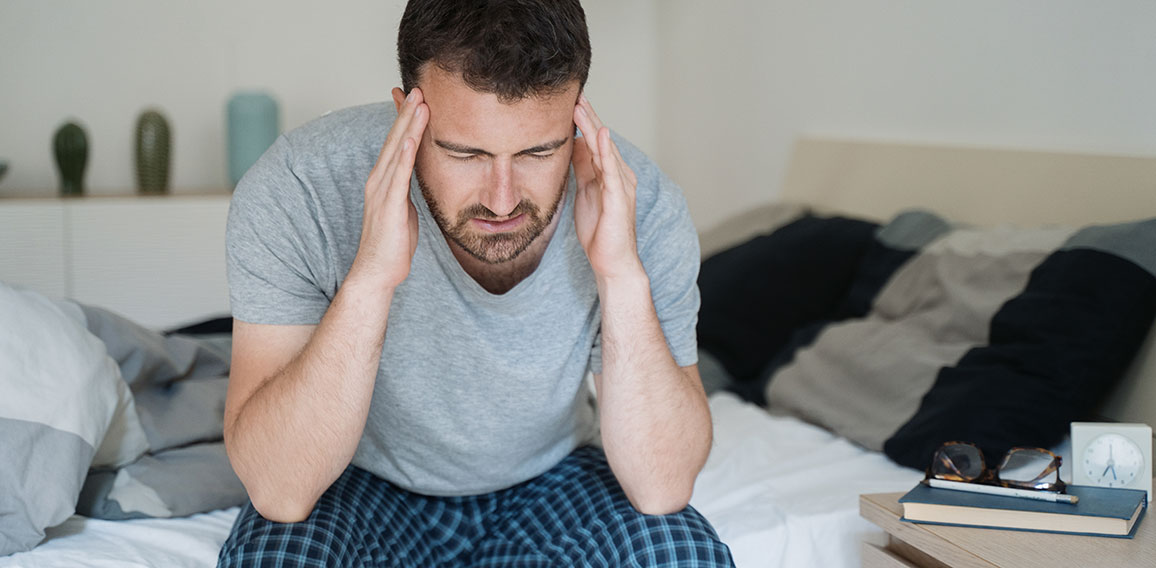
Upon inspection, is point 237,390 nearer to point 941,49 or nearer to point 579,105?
point 579,105

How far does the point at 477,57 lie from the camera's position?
44.4 inches

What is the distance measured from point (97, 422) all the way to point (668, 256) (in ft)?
2.63

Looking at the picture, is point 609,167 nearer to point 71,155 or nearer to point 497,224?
point 497,224

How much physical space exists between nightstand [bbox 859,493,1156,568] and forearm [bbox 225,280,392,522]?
669 millimetres

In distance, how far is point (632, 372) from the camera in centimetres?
125

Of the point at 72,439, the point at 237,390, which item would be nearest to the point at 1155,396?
the point at 237,390

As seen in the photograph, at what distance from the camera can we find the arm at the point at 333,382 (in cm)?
115

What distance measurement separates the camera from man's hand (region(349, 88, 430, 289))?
1.16m

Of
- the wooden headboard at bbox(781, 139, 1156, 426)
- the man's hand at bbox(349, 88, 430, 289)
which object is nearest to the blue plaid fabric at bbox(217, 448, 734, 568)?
the man's hand at bbox(349, 88, 430, 289)

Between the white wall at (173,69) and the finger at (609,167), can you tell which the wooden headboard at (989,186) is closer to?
the finger at (609,167)

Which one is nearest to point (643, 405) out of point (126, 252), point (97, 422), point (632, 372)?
point (632, 372)

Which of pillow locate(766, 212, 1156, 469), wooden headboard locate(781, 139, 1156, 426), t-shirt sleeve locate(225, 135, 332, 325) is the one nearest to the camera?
t-shirt sleeve locate(225, 135, 332, 325)

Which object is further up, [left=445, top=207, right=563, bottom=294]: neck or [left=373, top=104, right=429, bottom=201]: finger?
[left=373, top=104, right=429, bottom=201]: finger

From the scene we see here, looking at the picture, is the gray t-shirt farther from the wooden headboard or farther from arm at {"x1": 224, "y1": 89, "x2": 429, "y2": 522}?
the wooden headboard
